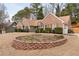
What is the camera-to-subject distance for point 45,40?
381 cm

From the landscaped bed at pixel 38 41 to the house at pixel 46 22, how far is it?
4.7 inches

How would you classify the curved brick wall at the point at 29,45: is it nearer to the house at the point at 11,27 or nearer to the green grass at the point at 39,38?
the green grass at the point at 39,38

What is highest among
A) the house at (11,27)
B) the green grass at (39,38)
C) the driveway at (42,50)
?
the house at (11,27)

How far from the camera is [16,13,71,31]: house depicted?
12.4 feet

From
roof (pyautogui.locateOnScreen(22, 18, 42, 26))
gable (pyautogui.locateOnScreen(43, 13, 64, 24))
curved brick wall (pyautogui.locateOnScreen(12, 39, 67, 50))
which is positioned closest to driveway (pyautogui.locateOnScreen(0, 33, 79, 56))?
curved brick wall (pyautogui.locateOnScreen(12, 39, 67, 50))

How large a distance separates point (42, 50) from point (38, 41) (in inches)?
5.0

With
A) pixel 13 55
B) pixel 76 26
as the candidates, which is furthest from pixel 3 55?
pixel 76 26

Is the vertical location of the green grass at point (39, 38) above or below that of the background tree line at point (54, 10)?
below

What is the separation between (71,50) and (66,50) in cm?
6

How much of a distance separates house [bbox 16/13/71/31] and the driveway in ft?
0.44

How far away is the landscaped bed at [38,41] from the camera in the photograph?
3777 mm

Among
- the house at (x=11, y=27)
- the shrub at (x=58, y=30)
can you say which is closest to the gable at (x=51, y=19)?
the shrub at (x=58, y=30)

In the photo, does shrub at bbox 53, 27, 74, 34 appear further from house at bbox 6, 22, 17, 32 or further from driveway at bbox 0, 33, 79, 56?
house at bbox 6, 22, 17, 32

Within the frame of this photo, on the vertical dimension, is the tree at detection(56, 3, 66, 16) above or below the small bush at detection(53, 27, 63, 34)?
above
